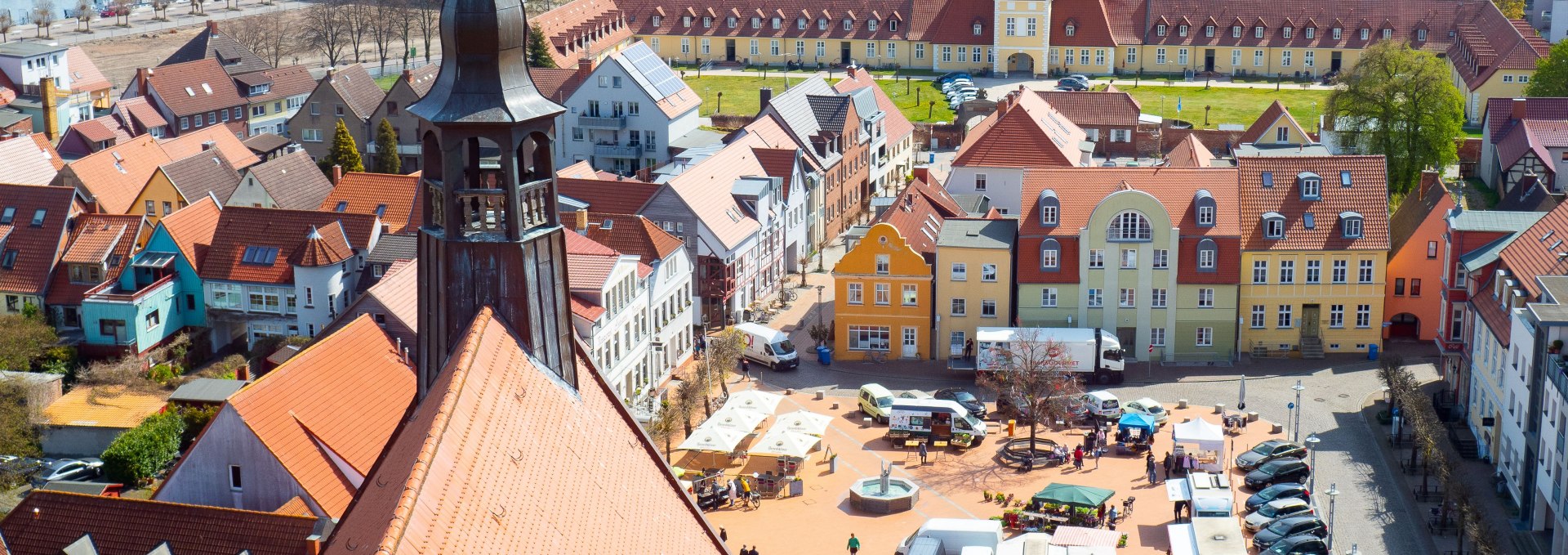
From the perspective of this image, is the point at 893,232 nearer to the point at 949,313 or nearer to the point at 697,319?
the point at 949,313

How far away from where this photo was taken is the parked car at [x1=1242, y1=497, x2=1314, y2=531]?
54.7 m

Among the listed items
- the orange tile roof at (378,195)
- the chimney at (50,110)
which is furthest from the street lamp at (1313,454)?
the chimney at (50,110)

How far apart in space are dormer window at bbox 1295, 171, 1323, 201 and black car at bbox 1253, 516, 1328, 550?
2275 cm

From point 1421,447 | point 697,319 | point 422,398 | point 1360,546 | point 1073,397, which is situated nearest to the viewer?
point 422,398

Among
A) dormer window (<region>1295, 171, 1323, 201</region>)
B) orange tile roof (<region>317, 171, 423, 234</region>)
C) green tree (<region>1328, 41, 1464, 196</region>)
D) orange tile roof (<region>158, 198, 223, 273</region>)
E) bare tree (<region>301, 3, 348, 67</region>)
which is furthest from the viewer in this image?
bare tree (<region>301, 3, 348, 67</region>)

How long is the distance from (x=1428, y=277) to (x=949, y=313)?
1981 cm

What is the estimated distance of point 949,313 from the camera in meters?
72.9

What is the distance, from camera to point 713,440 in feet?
198

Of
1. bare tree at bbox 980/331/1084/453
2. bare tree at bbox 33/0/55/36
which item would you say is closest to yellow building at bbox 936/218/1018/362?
bare tree at bbox 980/331/1084/453

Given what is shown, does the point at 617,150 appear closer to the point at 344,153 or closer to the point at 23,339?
the point at 344,153

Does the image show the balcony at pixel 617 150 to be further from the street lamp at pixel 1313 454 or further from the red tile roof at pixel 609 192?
the street lamp at pixel 1313 454

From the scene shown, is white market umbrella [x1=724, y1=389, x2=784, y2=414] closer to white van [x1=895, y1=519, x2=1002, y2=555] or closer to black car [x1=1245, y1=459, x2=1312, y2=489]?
white van [x1=895, y1=519, x2=1002, y2=555]

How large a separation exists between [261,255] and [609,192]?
15.0m

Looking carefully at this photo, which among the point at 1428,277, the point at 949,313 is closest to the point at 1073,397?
the point at 949,313
